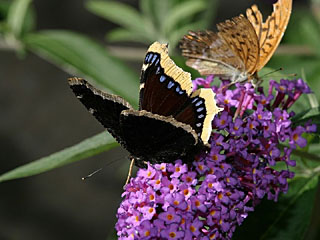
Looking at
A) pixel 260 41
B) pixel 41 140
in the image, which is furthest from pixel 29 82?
pixel 260 41

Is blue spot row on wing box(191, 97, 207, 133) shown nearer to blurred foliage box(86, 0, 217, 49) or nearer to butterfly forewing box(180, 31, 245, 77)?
butterfly forewing box(180, 31, 245, 77)

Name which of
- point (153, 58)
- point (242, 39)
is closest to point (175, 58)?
point (242, 39)

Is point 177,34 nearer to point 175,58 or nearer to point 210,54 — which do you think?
point 175,58

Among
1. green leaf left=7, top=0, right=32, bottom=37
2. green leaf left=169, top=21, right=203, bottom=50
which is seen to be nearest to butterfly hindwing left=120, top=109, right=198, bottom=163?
green leaf left=7, top=0, right=32, bottom=37

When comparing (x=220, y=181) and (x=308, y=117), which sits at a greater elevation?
(x=308, y=117)

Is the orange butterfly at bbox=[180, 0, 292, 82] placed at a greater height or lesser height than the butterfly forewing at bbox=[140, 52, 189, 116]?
greater

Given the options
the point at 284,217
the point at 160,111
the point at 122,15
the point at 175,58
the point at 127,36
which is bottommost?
the point at 284,217

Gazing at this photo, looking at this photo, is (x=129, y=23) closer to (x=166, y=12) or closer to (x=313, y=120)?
(x=166, y=12)

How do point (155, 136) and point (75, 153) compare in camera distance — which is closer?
point (155, 136)
